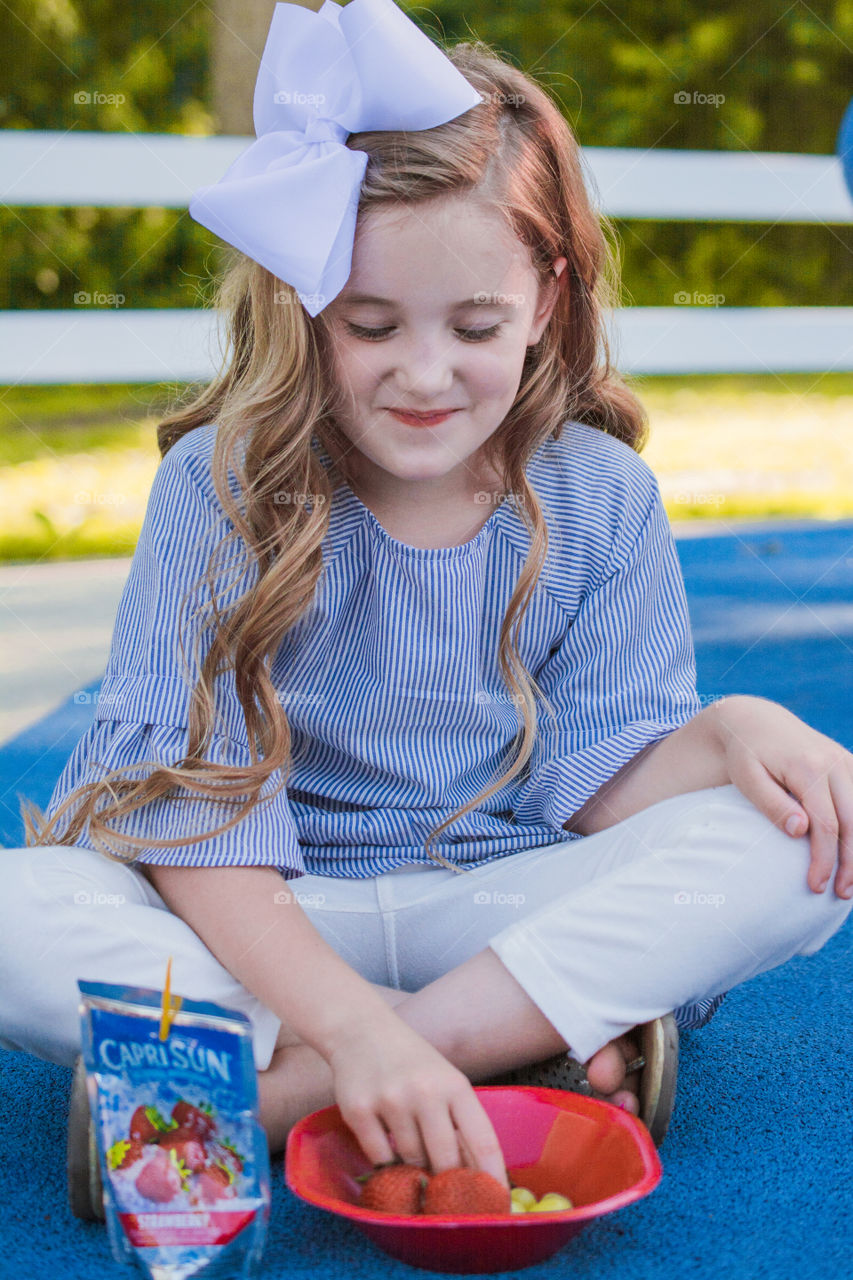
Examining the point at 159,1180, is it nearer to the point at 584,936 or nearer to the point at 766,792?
the point at 584,936

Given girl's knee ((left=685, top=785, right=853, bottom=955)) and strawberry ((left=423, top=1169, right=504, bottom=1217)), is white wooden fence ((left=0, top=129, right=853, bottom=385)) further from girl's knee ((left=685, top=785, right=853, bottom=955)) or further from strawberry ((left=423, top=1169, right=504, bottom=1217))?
strawberry ((left=423, top=1169, right=504, bottom=1217))

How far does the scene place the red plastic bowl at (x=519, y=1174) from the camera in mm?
753

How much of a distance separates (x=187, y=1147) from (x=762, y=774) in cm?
49

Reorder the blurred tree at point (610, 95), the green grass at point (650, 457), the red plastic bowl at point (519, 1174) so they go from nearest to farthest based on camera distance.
A: the red plastic bowl at point (519, 1174), the green grass at point (650, 457), the blurred tree at point (610, 95)

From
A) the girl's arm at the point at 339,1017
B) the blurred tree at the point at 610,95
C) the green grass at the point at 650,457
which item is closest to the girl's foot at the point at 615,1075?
the girl's arm at the point at 339,1017

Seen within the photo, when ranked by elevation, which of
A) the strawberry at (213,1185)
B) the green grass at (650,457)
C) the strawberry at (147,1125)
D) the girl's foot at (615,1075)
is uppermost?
the strawberry at (147,1125)

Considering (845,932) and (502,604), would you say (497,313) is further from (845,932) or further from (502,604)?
(845,932)

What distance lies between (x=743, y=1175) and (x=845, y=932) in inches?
21.2

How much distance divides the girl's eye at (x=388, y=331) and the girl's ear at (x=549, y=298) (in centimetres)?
12

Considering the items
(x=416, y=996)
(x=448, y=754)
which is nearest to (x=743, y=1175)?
(x=416, y=996)

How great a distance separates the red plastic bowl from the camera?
0.75 m

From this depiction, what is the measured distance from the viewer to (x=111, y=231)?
621cm

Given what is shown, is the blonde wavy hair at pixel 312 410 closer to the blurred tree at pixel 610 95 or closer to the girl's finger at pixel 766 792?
the girl's finger at pixel 766 792

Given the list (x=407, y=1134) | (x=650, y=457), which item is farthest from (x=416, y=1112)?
(x=650, y=457)
